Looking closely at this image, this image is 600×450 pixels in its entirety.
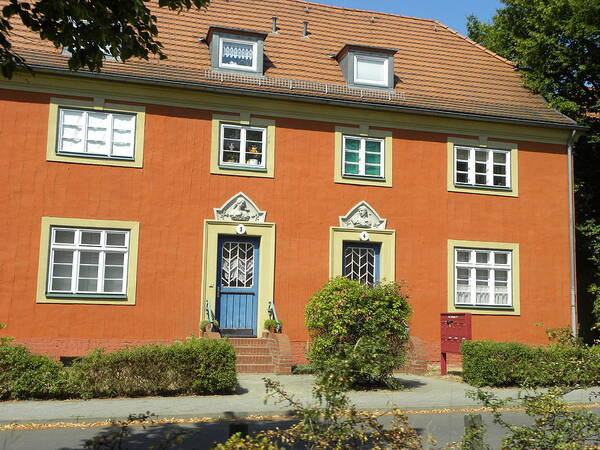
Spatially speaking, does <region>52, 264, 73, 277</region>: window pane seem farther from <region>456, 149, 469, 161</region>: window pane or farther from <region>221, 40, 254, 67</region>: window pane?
<region>456, 149, 469, 161</region>: window pane

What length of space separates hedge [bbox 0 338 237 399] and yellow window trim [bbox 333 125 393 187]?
22.0ft

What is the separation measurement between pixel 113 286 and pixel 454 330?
25.0 feet

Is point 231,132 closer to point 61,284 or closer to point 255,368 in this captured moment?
point 61,284

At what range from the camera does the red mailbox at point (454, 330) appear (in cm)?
1399

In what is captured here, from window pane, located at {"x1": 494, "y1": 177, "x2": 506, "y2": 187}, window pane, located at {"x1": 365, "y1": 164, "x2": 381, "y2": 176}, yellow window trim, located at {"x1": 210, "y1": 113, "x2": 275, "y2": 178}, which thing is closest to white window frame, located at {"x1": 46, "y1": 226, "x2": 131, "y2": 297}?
yellow window trim, located at {"x1": 210, "y1": 113, "x2": 275, "y2": 178}

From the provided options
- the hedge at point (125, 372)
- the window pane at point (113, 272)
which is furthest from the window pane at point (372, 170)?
the hedge at point (125, 372)

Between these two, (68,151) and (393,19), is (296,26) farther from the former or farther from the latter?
(68,151)

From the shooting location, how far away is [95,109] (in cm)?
1582

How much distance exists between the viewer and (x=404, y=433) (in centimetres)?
487

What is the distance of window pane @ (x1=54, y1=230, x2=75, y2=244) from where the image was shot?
15289mm

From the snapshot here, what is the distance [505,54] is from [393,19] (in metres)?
4.65

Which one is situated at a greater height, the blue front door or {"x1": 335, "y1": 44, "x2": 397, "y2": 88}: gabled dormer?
{"x1": 335, "y1": 44, "x2": 397, "y2": 88}: gabled dormer

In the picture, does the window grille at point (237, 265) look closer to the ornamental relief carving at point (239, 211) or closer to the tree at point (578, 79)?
the ornamental relief carving at point (239, 211)

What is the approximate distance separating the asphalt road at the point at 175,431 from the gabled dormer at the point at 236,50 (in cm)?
1045
